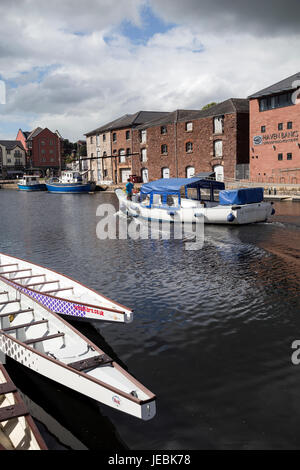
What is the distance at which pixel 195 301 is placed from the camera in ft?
38.1

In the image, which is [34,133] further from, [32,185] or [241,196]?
[241,196]

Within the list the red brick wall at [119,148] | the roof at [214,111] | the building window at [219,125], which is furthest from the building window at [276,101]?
the red brick wall at [119,148]

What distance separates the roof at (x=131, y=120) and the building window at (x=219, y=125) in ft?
61.4

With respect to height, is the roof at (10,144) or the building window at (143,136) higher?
the roof at (10,144)

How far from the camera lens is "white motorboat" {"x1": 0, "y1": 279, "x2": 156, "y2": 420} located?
5670mm

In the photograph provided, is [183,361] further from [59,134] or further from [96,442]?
[59,134]

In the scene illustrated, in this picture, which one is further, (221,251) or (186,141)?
(186,141)

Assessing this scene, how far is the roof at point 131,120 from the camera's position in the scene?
6700cm

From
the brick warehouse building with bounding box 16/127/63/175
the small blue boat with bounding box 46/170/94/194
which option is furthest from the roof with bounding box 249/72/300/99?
the brick warehouse building with bounding box 16/127/63/175

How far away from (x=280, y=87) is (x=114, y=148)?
35.5 meters

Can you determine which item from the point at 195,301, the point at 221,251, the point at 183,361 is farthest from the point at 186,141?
the point at 183,361

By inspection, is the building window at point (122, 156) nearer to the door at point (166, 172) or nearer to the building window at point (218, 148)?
the door at point (166, 172)

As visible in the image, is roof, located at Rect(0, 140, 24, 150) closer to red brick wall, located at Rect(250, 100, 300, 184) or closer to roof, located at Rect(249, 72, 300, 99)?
red brick wall, located at Rect(250, 100, 300, 184)
